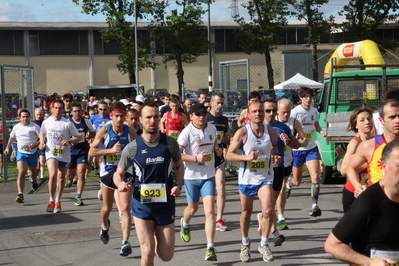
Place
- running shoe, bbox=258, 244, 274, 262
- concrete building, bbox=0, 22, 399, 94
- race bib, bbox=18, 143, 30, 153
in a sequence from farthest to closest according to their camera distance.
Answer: concrete building, bbox=0, 22, 399, 94 → race bib, bbox=18, 143, 30, 153 → running shoe, bbox=258, 244, 274, 262

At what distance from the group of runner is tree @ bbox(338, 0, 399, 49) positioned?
2650 cm

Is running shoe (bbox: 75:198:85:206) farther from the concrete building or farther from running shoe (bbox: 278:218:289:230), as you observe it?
the concrete building

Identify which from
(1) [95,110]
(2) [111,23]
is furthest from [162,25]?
(1) [95,110]

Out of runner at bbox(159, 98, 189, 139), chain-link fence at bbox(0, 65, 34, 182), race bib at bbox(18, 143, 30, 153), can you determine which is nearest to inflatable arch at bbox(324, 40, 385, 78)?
runner at bbox(159, 98, 189, 139)

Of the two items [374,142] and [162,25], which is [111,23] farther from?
[374,142]

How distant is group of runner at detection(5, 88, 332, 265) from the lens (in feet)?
21.5

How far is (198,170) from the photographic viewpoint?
867 cm

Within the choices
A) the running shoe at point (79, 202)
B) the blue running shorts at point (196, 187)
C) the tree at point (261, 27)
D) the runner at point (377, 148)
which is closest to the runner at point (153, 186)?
the runner at point (377, 148)

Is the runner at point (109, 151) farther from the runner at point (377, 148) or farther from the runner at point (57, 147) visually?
the runner at point (377, 148)

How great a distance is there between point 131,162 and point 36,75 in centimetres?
4623

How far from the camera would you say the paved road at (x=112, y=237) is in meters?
8.17

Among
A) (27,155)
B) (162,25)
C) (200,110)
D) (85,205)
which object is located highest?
(162,25)

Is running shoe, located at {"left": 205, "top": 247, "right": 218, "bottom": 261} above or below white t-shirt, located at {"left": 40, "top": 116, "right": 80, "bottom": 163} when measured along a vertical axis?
below

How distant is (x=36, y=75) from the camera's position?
167 ft
